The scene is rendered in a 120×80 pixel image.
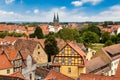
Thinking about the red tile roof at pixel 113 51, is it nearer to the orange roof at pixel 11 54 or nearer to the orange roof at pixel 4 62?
the orange roof at pixel 11 54

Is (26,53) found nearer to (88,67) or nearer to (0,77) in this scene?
(88,67)

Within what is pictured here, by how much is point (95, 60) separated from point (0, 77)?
26.9 m

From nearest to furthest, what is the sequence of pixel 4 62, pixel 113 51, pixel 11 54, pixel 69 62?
pixel 4 62, pixel 11 54, pixel 69 62, pixel 113 51

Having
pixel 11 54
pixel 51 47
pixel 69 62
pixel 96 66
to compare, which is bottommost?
pixel 96 66

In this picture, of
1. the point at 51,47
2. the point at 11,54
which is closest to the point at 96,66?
the point at 11,54

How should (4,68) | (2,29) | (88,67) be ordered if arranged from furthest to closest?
(2,29) < (88,67) < (4,68)

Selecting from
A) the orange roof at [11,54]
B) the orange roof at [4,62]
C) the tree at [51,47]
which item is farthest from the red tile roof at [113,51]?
the orange roof at [4,62]

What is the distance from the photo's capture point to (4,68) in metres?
39.8

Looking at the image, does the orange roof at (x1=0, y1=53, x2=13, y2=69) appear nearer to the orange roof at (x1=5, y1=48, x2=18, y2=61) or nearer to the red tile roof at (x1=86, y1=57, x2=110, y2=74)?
the orange roof at (x1=5, y1=48, x2=18, y2=61)

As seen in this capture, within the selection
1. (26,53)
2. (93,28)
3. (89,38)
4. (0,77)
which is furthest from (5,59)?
(93,28)

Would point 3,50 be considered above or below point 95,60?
above

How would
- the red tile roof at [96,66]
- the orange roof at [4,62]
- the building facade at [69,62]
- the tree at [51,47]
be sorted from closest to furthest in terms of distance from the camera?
the orange roof at [4,62] < the building facade at [69,62] < the red tile roof at [96,66] < the tree at [51,47]

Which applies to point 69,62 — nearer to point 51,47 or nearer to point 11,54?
point 11,54

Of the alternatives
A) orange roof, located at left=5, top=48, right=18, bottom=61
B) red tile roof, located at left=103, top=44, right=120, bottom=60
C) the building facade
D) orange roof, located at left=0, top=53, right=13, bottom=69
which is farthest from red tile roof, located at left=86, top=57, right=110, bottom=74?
orange roof, located at left=0, top=53, right=13, bottom=69
